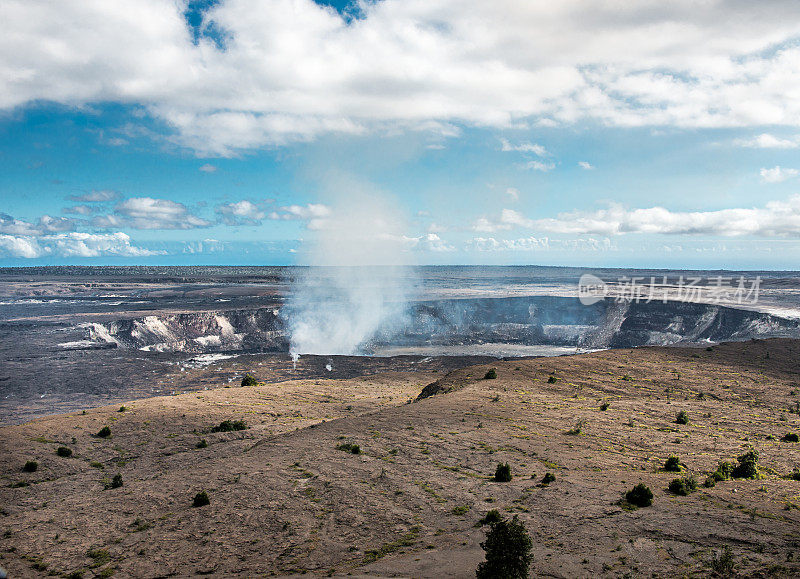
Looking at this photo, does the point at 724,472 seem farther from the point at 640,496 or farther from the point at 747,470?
the point at 640,496

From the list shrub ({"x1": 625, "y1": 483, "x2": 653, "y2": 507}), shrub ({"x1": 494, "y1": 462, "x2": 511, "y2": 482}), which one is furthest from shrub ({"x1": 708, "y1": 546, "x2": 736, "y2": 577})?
shrub ({"x1": 494, "y1": 462, "x2": 511, "y2": 482})

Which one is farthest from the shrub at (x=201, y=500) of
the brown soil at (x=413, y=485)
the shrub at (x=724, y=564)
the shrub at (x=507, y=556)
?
the shrub at (x=724, y=564)

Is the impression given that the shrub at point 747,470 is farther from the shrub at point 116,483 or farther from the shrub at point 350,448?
the shrub at point 116,483

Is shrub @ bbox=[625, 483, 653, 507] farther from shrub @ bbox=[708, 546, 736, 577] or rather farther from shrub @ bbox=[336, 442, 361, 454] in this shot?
shrub @ bbox=[336, 442, 361, 454]

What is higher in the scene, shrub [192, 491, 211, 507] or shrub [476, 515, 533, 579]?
shrub [476, 515, 533, 579]

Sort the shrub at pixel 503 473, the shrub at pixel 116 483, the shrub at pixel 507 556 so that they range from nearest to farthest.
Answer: the shrub at pixel 507 556 → the shrub at pixel 503 473 → the shrub at pixel 116 483

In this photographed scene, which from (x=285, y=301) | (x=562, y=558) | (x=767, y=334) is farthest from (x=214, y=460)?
(x=285, y=301)
